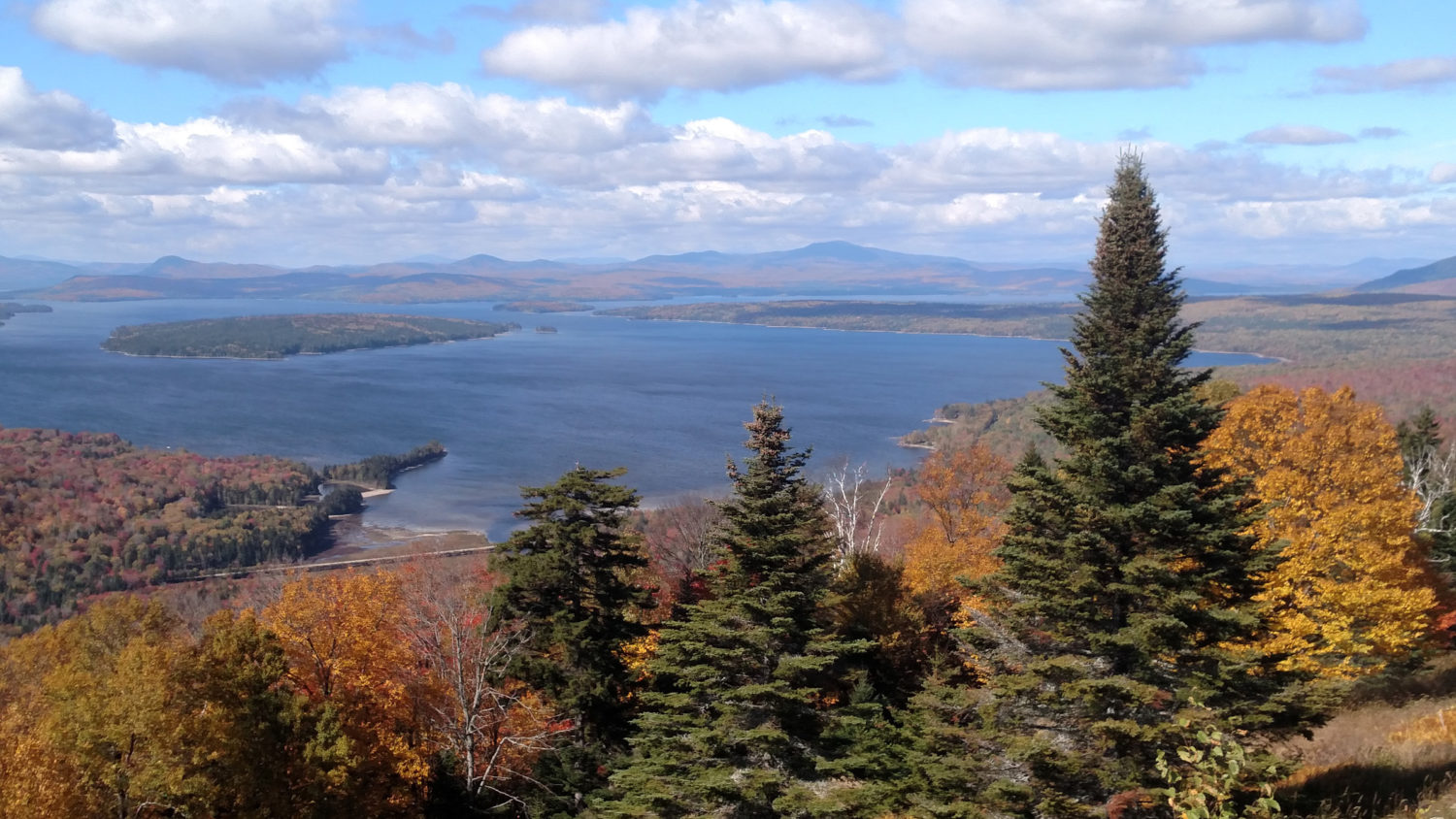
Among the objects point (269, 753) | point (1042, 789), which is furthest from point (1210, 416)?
point (269, 753)

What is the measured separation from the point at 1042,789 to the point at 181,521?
318 feet

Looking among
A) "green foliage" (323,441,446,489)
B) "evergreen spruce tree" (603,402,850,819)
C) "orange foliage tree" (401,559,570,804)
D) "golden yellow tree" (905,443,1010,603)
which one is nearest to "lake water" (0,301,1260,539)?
"green foliage" (323,441,446,489)

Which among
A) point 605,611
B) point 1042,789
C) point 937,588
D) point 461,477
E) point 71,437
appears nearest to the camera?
point 1042,789

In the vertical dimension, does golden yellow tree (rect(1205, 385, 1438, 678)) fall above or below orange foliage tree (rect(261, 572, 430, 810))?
above

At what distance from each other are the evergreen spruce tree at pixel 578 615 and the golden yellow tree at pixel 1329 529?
13.5 meters

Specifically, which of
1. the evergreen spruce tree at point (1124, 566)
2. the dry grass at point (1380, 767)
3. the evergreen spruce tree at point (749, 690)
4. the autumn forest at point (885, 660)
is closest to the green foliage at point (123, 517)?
the autumn forest at point (885, 660)

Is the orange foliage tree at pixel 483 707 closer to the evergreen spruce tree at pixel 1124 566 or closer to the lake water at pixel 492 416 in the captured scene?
the evergreen spruce tree at pixel 1124 566

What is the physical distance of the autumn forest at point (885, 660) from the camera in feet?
48.5

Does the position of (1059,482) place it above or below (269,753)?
above

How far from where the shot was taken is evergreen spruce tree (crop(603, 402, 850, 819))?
17266mm

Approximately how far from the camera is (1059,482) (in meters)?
15.7

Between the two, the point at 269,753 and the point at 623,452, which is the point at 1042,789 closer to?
the point at 269,753

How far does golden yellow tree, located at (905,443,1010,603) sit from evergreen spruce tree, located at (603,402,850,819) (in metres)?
9.51

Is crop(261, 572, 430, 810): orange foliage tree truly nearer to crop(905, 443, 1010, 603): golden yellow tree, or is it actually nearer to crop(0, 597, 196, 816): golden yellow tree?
crop(0, 597, 196, 816): golden yellow tree
